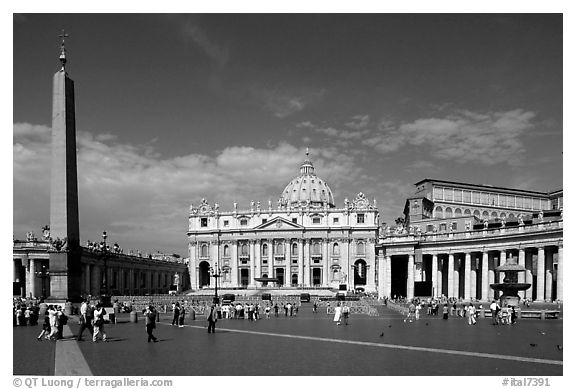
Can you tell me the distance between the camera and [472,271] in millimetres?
67812

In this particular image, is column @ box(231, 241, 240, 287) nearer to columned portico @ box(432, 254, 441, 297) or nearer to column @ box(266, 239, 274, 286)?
column @ box(266, 239, 274, 286)

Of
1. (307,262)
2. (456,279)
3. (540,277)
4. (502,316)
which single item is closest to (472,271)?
(456,279)

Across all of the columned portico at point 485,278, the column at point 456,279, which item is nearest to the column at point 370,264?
the column at point 456,279

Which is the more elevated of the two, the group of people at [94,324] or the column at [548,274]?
the group of people at [94,324]

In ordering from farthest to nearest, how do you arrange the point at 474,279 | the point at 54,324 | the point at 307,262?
the point at 307,262, the point at 474,279, the point at 54,324

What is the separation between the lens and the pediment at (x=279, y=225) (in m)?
125

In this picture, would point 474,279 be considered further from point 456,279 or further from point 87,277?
point 87,277

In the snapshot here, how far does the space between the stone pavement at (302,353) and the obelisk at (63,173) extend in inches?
168

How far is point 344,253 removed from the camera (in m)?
124

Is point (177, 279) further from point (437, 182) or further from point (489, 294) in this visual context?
point (489, 294)

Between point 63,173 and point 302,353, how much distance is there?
15757 millimetres

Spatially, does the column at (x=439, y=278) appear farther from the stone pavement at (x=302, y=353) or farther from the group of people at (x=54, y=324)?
the group of people at (x=54, y=324)
